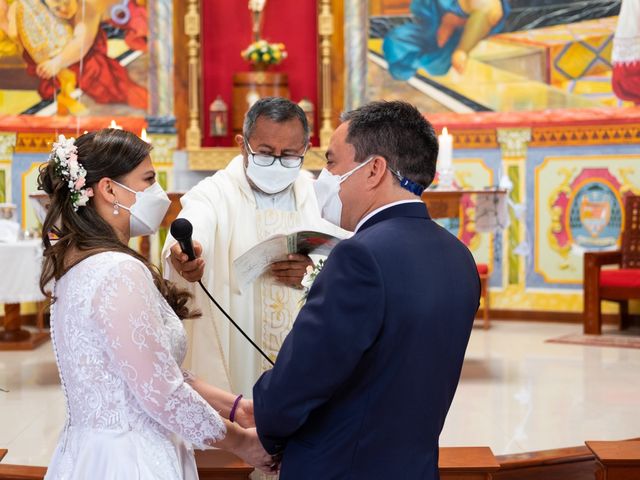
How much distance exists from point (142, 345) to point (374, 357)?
1.76ft

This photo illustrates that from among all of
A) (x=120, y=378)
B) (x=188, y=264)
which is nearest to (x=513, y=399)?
(x=188, y=264)

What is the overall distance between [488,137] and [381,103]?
7141mm

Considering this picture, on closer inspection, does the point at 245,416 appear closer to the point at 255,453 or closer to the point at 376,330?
the point at 255,453

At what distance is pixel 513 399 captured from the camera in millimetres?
5449

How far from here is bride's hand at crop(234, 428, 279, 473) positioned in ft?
7.17

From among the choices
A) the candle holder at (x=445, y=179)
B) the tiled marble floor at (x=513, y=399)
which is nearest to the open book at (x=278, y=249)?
the tiled marble floor at (x=513, y=399)

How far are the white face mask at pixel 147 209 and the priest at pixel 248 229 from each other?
0.59m

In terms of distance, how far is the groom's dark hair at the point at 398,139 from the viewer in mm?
1878

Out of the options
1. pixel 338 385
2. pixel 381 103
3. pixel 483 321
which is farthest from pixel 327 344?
pixel 483 321

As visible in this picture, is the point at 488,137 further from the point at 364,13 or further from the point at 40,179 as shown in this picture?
the point at 40,179

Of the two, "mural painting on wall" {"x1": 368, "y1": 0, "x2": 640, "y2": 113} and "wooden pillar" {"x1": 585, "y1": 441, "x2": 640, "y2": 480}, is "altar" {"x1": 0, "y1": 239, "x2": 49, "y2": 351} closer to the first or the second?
"mural painting on wall" {"x1": 368, "y1": 0, "x2": 640, "y2": 113}

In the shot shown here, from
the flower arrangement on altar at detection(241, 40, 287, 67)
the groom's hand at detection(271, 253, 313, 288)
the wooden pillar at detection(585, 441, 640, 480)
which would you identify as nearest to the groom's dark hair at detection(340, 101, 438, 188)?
the groom's hand at detection(271, 253, 313, 288)

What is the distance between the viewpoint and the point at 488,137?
888cm

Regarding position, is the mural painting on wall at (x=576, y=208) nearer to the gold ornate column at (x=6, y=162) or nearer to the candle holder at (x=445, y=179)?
the candle holder at (x=445, y=179)
